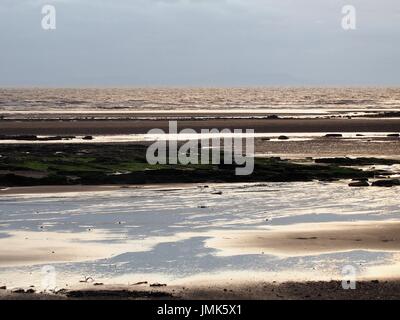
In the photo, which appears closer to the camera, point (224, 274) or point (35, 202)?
point (224, 274)

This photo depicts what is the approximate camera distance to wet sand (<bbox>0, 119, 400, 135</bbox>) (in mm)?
70625

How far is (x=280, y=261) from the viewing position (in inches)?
717

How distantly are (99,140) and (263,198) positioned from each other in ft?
103

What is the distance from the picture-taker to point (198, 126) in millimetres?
78750

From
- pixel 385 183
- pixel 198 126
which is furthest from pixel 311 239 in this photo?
pixel 198 126

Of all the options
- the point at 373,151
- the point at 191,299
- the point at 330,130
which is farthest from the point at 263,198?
the point at 330,130

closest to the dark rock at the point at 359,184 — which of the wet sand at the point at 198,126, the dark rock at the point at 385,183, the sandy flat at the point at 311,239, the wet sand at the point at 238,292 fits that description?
the dark rock at the point at 385,183

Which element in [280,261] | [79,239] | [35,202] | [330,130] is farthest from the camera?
[330,130]

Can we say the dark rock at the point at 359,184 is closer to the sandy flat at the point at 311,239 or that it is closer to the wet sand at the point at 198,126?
the sandy flat at the point at 311,239

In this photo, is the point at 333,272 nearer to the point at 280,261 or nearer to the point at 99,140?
the point at 280,261

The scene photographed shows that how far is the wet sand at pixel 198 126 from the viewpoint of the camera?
70625 mm

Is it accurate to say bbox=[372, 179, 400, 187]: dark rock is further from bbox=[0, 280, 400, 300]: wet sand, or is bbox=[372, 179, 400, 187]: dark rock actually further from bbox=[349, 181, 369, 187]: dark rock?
bbox=[0, 280, 400, 300]: wet sand

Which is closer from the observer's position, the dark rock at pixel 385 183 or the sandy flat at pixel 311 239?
the sandy flat at pixel 311 239
